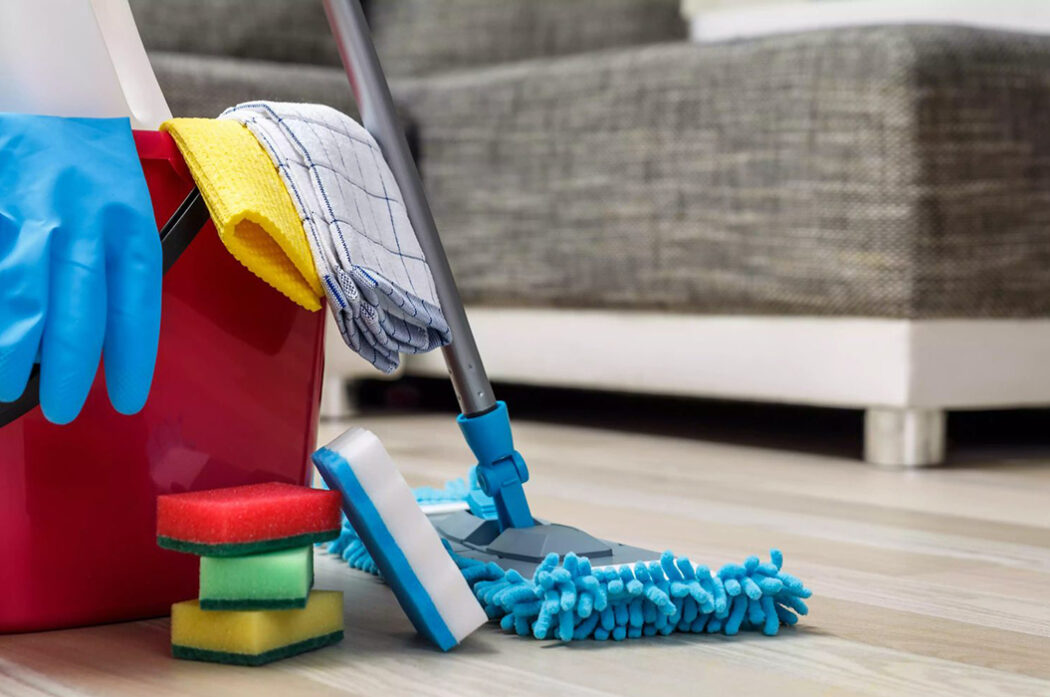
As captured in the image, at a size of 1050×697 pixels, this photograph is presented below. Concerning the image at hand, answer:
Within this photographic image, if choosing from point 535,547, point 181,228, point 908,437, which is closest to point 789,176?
point 908,437

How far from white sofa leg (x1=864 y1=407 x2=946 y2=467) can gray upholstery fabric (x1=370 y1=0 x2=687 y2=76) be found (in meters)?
1.20

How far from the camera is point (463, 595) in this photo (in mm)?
734

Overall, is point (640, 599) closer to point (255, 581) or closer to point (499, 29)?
point (255, 581)

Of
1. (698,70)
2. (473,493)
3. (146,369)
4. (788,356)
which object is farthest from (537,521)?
(698,70)

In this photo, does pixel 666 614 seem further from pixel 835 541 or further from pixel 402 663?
pixel 835 541

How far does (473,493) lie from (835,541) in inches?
11.0

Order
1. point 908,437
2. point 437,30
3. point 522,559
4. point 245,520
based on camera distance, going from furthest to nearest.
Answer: point 437,30, point 908,437, point 522,559, point 245,520

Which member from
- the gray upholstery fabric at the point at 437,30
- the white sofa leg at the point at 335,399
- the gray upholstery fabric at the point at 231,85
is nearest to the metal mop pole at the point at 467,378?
the gray upholstery fabric at the point at 231,85

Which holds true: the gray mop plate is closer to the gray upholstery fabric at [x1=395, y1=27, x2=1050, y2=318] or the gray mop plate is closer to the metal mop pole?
the metal mop pole

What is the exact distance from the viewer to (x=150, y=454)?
0.77m

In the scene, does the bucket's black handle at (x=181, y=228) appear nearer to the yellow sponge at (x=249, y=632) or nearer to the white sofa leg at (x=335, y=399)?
the yellow sponge at (x=249, y=632)

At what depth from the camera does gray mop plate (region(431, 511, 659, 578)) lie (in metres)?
0.81

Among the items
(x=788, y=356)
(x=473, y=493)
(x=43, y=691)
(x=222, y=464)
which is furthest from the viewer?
(x=788, y=356)

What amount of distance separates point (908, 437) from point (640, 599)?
0.84 metres
